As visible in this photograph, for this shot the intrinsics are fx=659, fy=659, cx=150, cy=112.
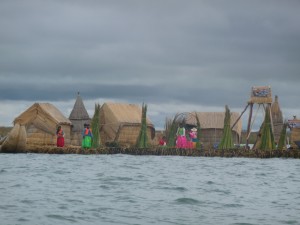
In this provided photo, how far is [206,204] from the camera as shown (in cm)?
1473

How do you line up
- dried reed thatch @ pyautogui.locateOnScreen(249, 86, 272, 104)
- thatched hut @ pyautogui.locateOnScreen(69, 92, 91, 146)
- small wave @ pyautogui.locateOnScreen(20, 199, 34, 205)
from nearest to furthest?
small wave @ pyautogui.locateOnScreen(20, 199, 34, 205) < dried reed thatch @ pyautogui.locateOnScreen(249, 86, 272, 104) < thatched hut @ pyautogui.locateOnScreen(69, 92, 91, 146)

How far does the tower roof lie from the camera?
47938mm

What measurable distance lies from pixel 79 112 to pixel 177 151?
12.8 m

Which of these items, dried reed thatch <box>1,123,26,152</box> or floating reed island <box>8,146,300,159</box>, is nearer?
dried reed thatch <box>1,123,26,152</box>

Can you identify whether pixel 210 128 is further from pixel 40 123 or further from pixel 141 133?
pixel 40 123

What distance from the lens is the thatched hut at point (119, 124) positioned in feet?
156

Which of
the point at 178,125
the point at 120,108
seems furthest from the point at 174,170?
the point at 120,108

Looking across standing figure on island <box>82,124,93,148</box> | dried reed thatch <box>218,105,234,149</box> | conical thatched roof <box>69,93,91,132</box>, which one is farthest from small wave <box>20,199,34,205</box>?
conical thatched roof <box>69,93,91,132</box>

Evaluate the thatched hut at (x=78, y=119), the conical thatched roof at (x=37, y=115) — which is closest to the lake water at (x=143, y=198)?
the conical thatched roof at (x=37, y=115)

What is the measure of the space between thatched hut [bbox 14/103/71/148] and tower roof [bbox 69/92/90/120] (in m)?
4.08

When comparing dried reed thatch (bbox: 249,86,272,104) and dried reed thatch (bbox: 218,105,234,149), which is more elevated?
dried reed thatch (bbox: 249,86,272,104)

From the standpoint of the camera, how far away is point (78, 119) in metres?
47.9

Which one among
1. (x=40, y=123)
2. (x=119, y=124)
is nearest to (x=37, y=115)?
(x=40, y=123)

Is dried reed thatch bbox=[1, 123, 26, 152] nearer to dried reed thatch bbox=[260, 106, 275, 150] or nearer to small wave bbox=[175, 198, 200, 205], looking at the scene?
dried reed thatch bbox=[260, 106, 275, 150]
